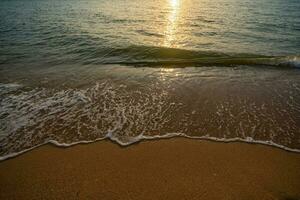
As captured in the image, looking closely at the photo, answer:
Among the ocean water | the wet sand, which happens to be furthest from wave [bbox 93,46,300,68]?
the wet sand

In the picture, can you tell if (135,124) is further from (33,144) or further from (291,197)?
(291,197)

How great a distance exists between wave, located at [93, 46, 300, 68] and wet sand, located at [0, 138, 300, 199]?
6.02m

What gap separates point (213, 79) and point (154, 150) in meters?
4.38

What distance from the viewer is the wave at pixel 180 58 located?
34.5ft

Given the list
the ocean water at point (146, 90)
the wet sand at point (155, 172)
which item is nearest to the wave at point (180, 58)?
the ocean water at point (146, 90)

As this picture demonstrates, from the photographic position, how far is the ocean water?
17.9ft

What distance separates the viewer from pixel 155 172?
14.1ft

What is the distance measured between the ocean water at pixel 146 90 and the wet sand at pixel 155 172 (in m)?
0.34

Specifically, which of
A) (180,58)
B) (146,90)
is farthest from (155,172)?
(180,58)

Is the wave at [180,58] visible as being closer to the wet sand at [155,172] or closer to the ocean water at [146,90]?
the ocean water at [146,90]

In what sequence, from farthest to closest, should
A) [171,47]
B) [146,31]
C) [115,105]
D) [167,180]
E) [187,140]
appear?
[146,31] → [171,47] → [115,105] → [187,140] → [167,180]

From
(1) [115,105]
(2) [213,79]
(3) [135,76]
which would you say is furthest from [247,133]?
(3) [135,76]

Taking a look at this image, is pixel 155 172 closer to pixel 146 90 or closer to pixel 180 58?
pixel 146 90

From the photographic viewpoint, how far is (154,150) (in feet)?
15.9
